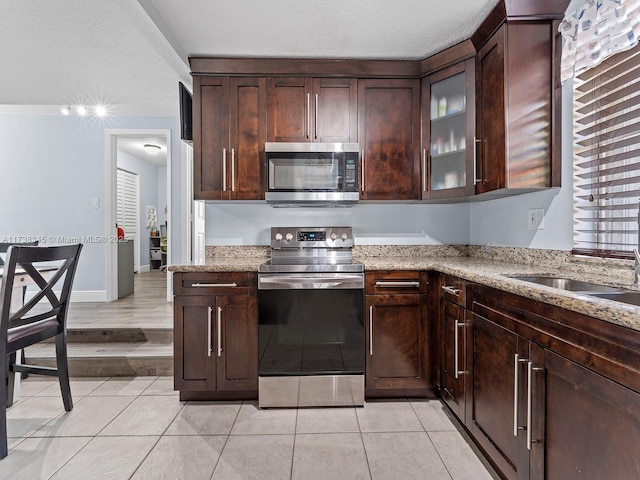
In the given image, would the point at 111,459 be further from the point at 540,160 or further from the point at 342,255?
the point at 540,160

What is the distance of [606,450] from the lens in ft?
3.09

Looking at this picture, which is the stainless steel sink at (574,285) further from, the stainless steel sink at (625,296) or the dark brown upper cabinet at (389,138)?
the dark brown upper cabinet at (389,138)

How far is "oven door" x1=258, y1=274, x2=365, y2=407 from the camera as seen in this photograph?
2.16 metres

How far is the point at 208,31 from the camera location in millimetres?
2174

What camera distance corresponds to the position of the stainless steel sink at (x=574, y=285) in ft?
4.60

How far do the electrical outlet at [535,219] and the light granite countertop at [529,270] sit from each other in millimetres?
149

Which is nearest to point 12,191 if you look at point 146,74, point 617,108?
point 146,74

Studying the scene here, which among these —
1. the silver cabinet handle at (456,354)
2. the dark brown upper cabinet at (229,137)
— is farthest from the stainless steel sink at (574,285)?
the dark brown upper cabinet at (229,137)

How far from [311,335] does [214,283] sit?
0.69 metres

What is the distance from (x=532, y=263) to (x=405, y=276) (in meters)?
0.76

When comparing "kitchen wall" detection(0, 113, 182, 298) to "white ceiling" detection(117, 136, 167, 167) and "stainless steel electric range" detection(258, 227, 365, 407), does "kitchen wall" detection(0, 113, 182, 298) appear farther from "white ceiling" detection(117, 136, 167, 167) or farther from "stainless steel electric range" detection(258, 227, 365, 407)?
"stainless steel electric range" detection(258, 227, 365, 407)

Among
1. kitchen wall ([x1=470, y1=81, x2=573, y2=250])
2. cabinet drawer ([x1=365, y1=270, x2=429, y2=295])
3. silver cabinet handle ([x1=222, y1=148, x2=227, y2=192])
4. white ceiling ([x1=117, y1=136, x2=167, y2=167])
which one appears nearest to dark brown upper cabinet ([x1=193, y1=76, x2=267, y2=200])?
silver cabinet handle ([x1=222, y1=148, x2=227, y2=192])

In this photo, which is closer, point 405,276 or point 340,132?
point 405,276

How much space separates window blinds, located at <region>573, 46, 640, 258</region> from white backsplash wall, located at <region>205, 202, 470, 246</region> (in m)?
1.12
